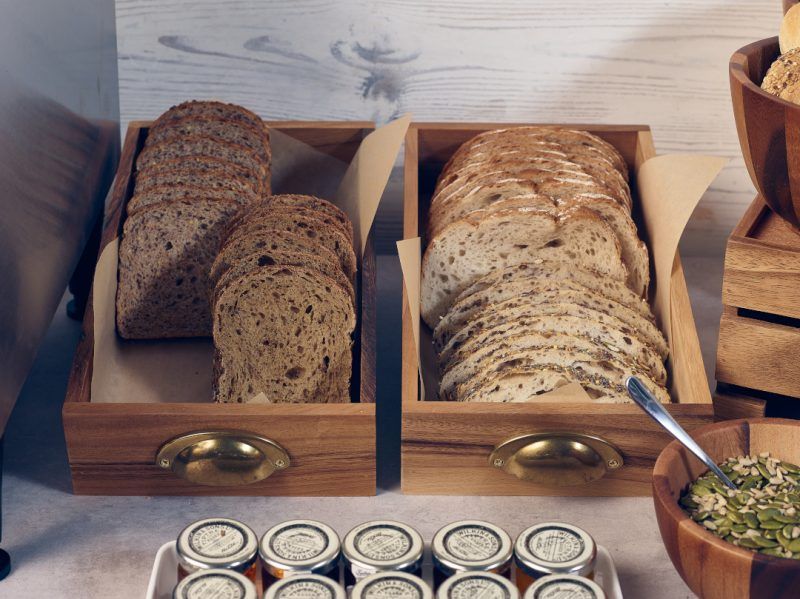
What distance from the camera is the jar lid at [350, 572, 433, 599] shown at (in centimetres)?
105

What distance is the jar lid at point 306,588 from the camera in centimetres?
105

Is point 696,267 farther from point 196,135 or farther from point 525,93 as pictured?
point 196,135

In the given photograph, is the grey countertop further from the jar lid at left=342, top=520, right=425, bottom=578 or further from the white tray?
the jar lid at left=342, top=520, right=425, bottom=578

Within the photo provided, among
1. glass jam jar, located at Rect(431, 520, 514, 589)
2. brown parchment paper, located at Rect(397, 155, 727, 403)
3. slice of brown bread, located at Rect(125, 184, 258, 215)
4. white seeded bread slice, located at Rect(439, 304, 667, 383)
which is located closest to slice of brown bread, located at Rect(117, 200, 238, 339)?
slice of brown bread, located at Rect(125, 184, 258, 215)

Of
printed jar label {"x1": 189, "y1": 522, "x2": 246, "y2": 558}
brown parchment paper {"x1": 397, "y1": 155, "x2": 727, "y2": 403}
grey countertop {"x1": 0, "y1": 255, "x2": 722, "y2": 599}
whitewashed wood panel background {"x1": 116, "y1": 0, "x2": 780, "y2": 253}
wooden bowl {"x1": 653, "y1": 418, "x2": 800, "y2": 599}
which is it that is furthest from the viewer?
whitewashed wood panel background {"x1": 116, "y1": 0, "x2": 780, "y2": 253}

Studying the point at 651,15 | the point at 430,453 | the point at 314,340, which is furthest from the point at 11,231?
the point at 651,15

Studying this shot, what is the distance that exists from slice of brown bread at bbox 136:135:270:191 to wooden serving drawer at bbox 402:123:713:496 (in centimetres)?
36

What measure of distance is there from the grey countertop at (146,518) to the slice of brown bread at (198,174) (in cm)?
37

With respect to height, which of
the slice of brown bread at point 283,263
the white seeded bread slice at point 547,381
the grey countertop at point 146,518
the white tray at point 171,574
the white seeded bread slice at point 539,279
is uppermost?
the slice of brown bread at point 283,263

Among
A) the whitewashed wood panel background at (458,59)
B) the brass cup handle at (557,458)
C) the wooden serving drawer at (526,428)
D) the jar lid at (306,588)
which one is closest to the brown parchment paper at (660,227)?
the wooden serving drawer at (526,428)

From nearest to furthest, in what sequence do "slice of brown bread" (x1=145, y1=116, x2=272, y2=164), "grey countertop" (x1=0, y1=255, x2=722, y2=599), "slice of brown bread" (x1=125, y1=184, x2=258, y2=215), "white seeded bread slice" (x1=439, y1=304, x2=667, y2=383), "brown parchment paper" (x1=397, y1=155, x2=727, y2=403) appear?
"grey countertop" (x1=0, y1=255, x2=722, y2=599), "white seeded bread slice" (x1=439, y1=304, x2=667, y2=383), "brown parchment paper" (x1=397, y1=155, x2=727, y2=403), "slice of brown bread" (x1=125, y1=184, x2=258, y2=215), "slice of brown bread" (x1=145, y1=116, x2=272, y2=164)

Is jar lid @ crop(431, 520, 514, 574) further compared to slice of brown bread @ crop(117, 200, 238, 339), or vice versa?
slice of brown bread @ crop(117, 200, 238, 339)

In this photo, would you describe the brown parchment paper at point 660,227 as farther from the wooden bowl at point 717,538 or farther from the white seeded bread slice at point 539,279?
the wooden bowl at point 717,538

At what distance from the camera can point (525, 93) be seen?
1.89m
